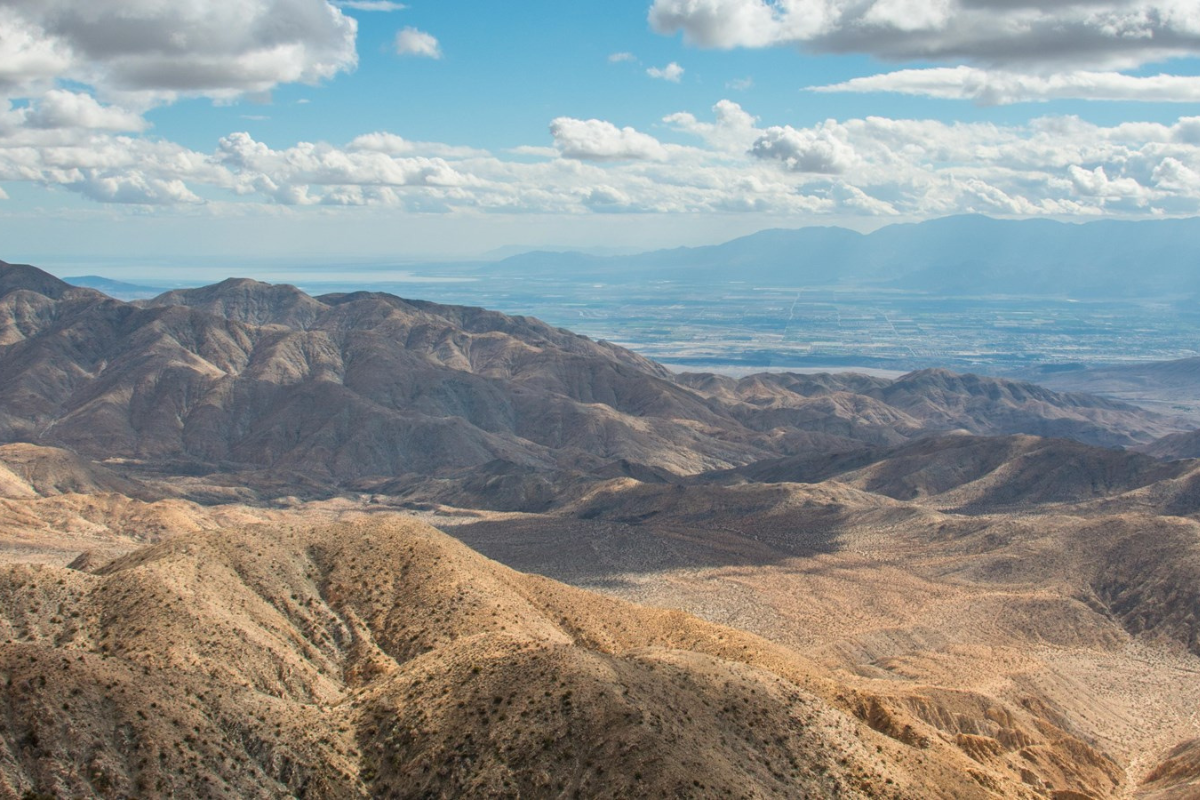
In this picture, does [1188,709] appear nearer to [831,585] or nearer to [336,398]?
[831,585]

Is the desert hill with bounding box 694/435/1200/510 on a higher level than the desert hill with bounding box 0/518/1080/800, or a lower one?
lower

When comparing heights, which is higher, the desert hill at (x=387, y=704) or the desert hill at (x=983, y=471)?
the desert hill at (x=387, y=704)

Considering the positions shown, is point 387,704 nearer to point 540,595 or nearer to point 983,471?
point 540,595

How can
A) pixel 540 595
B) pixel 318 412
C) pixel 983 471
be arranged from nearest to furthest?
pixel 540 595
pixel 983 471
pixel 318 412

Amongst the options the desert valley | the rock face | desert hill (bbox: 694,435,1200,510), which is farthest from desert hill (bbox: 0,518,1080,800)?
the rock face

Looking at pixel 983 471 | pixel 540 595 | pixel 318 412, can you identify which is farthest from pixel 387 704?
pixel 318 412

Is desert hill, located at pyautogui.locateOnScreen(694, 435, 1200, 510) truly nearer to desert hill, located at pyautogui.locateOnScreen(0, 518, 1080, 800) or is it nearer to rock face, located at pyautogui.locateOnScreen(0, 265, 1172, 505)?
rock face, located at pyautogui.locateOnScreen(0, 265, 1172, 505)

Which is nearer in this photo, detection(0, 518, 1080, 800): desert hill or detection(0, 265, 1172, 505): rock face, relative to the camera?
detection(0, 518, 1080, 800): desert hill

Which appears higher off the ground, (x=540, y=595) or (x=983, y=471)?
(x=540, y=595)

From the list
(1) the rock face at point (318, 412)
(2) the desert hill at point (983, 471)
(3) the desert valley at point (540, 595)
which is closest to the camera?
(3) the desert valley at point (540, 595)

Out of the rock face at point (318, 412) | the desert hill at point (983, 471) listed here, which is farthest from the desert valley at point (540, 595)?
the rock face at point (318, 412)

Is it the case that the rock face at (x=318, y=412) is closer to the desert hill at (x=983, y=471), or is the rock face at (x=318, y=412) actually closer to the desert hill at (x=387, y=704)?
the desert hill at (x=983, y=471)
